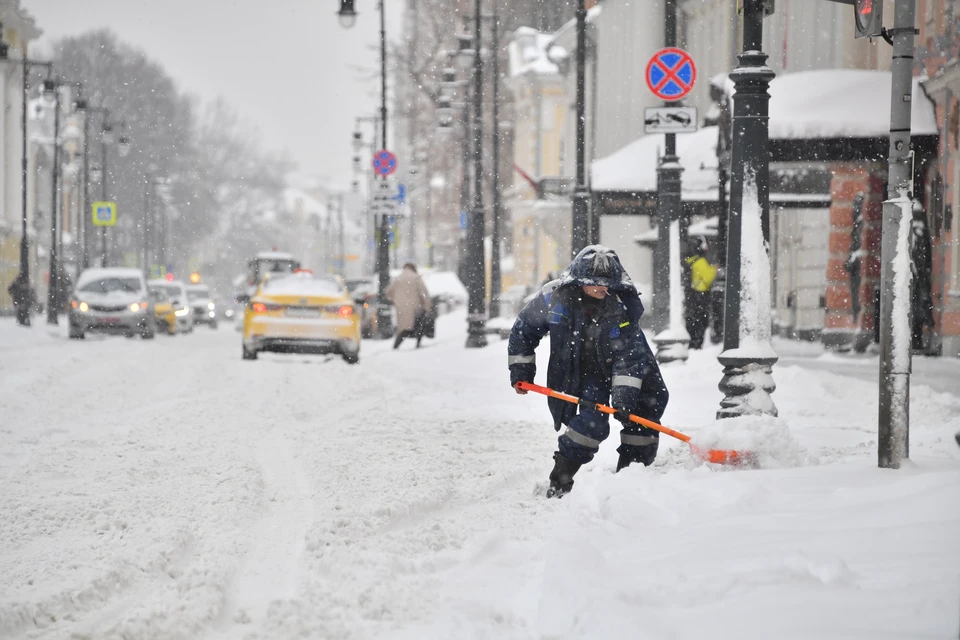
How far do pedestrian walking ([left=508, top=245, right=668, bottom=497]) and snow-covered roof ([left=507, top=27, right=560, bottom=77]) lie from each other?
50.0m

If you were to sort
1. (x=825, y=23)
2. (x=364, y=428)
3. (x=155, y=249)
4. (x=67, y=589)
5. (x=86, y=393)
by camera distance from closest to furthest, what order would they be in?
(x=67, y=589) < (x=364, y=428) < (x=86, y=393) < (x=825, y=23) < (x=155, y=249)

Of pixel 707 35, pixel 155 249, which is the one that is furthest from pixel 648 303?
pixel 155 249

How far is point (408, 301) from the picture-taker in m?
24.8

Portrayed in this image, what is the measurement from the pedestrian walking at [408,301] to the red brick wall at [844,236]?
23.4ft

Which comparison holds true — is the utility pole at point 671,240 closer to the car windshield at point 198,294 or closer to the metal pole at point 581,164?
the metal pole at point 581,164

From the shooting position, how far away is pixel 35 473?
8.87 metres

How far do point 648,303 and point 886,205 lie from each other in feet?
103

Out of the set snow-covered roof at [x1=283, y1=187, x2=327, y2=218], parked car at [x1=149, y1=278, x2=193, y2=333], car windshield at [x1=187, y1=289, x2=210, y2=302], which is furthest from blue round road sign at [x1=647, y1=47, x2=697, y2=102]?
snow-covered roof at [x1=283, y1=187, x2=327, y2=218]

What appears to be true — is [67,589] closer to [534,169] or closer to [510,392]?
[510,392]

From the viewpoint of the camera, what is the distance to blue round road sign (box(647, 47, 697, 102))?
1473 centimetres

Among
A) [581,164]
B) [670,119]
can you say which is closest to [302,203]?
[581,164]

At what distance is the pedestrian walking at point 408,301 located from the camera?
81.2 ft

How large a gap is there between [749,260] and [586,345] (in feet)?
5.70

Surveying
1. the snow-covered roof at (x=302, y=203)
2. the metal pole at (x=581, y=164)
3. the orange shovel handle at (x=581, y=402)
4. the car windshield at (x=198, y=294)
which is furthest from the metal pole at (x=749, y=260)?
the snow-covered roof at (x=302, y=203)
